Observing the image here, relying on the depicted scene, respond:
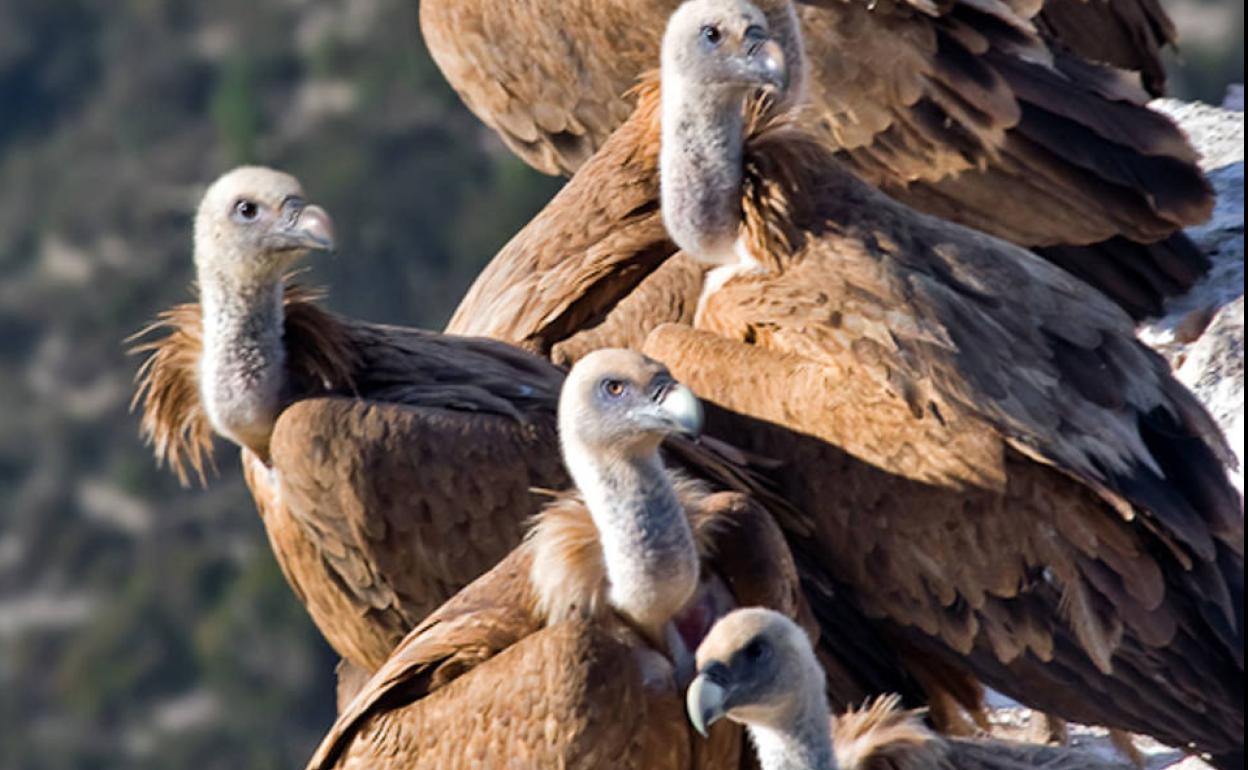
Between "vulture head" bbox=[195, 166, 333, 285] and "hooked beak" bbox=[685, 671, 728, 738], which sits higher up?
"vulture head" bbox=[195, 166, 333, 285]

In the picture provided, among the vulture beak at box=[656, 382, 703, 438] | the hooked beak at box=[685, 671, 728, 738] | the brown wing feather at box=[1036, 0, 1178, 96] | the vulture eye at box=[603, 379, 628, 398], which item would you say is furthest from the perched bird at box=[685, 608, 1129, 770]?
the brown wing feather at box=[1036, 0, 1178, 96]

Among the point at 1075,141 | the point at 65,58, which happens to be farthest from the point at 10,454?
the point at 1075,141

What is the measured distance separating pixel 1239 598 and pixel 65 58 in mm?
36419

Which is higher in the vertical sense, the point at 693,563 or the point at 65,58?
the point at 693,563

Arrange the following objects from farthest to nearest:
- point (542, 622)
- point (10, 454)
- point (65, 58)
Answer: point (65, 58) < point (10, 454) < point (542, 622)

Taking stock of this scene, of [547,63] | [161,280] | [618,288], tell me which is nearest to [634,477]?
[618,288]

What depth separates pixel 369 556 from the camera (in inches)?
222

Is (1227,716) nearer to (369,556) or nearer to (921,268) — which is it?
(921,268)

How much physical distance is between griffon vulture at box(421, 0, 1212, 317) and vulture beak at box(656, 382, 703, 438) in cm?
201

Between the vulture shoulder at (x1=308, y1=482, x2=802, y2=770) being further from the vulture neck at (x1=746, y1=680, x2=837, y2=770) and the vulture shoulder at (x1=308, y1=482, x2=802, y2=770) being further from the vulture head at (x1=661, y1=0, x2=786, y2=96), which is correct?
the vulture head at (x1=661, y1=0, x2=786, y2=96)

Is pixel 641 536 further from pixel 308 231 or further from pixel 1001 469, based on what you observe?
pixel 308 231

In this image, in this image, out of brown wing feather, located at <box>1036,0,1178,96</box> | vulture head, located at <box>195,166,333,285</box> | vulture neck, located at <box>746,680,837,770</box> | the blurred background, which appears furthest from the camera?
the blurred background

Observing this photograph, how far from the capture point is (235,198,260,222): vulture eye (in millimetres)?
5750

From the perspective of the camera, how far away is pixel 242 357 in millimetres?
5789
